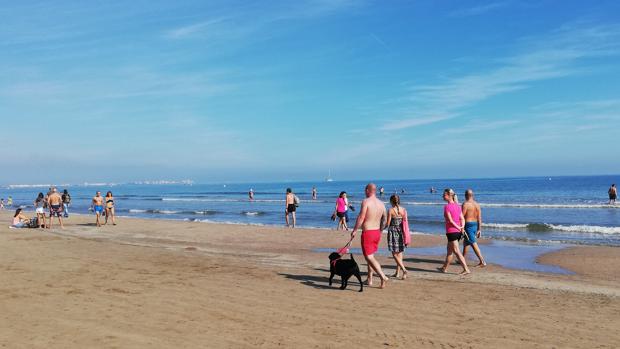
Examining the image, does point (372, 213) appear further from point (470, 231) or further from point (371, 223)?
point (470, 231)

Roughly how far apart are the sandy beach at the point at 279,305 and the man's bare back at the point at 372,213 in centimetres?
111

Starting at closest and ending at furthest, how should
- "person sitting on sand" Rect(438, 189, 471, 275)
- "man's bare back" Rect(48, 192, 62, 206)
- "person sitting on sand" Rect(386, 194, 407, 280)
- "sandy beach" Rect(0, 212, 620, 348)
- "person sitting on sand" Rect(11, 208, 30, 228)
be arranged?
1. "sandy beach" Rect(0, 212, 620, 348)
2. "person sitting on sand" Rect(386, 194, 407, 280)
3. "person sitting on sand" Rect(438, 189, 471, 275)
4. "person sitting on sand" Rect(11, 208, 30, 228)
5. "man's bare back" Rect(48, 192, 62, 206)

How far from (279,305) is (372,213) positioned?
7.06 ft

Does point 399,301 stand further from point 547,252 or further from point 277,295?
point 547,252

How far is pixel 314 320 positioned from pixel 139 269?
5.16 meters

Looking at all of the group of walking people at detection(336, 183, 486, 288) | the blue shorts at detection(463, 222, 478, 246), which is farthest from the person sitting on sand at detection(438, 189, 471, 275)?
the blue shorts at detection(463, 222, 478, 246)

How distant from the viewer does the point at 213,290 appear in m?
8.00

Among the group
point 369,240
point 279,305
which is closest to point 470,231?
point 369,240

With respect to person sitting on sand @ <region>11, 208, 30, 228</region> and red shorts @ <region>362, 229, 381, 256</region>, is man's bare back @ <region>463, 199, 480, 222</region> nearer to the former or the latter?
red shorts @ <region>362, 229, 381, 256</region>

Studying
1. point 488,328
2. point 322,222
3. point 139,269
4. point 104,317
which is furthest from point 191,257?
point 322,222

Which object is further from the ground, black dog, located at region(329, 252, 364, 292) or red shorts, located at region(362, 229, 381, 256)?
red shorts, located at region(362, 229, 381, 256)

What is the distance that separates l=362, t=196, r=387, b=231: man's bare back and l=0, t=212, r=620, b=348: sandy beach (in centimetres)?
111

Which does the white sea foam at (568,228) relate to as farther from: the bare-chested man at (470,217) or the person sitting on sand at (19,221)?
the person sitting on sand at (19,221)

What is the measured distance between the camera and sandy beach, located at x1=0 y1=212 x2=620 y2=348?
5.53m
